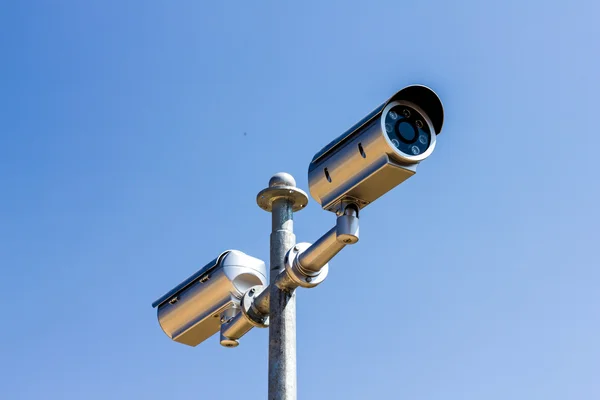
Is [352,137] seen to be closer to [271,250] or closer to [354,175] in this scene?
[354,175]

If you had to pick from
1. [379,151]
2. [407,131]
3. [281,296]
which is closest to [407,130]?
[407,131]

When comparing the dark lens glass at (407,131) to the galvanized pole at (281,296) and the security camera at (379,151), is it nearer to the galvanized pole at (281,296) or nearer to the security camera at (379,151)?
the security camera at (379,151)

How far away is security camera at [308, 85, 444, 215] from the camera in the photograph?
5.28 m

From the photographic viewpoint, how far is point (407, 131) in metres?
5.40

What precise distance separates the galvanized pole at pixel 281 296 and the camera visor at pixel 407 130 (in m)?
1.09

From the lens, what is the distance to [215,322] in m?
6.59

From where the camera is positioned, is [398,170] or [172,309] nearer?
[398,170]

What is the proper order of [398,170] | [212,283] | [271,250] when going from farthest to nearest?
1. [212,283]
2. [271,250]
3. [398,170]

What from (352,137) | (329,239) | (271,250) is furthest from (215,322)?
(352,137)

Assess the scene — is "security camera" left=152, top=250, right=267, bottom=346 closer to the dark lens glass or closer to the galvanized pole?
the galvanized pole

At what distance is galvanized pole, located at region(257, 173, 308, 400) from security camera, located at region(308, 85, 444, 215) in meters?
0.58

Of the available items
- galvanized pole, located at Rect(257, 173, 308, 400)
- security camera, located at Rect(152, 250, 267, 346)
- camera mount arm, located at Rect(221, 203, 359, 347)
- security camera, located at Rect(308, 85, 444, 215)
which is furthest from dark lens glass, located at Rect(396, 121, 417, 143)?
security camera, located at Rect(152, 250, 267, 346)

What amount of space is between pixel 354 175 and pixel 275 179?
95 cm

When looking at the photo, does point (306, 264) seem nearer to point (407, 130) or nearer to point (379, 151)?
point (379, 151)
